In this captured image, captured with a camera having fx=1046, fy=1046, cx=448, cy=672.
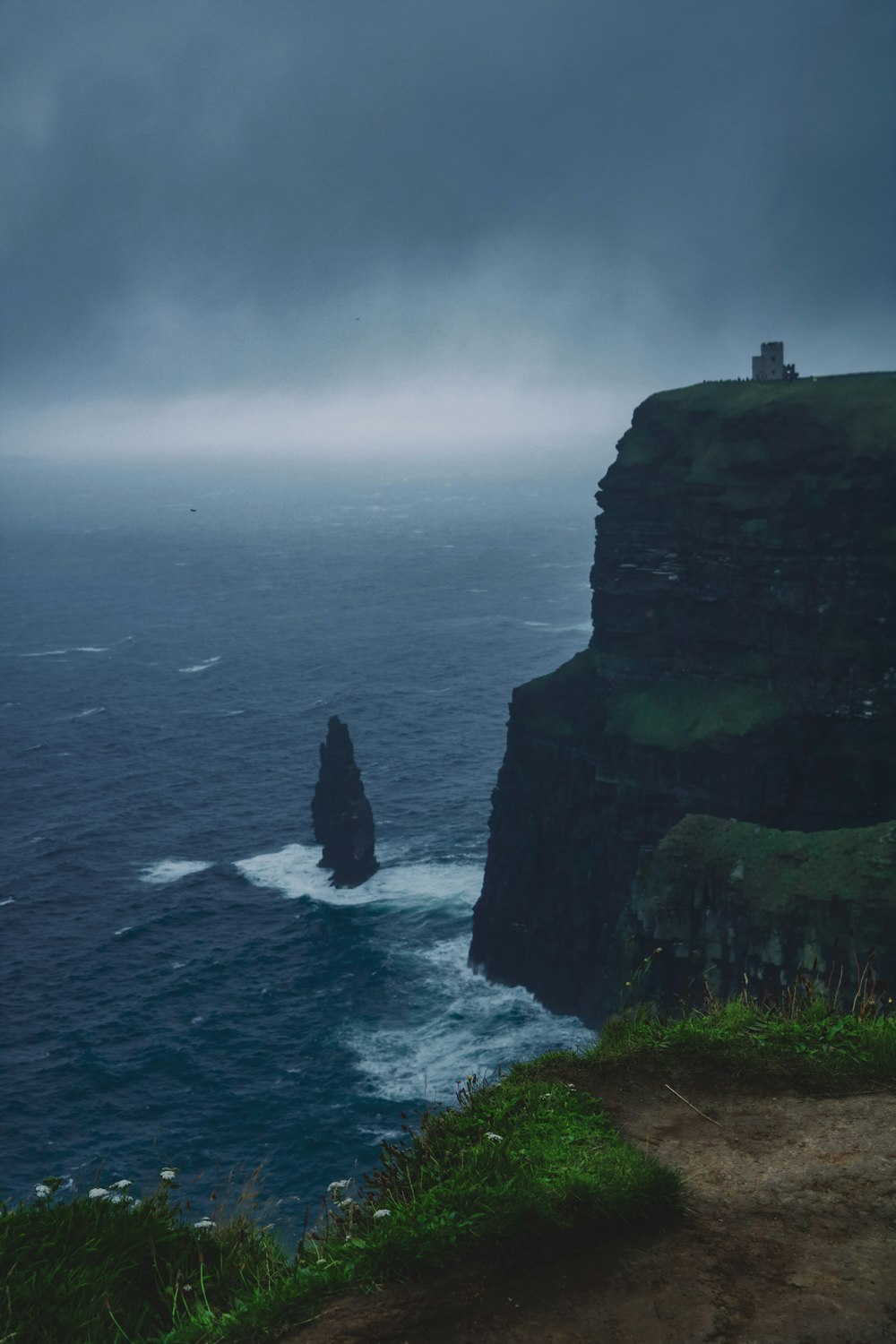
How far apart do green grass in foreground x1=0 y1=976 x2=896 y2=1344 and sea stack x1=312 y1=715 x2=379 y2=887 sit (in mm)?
71379

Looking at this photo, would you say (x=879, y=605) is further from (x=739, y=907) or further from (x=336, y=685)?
(x=336, y=685)

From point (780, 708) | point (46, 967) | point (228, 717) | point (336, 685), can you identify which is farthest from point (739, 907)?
point (336, 685)

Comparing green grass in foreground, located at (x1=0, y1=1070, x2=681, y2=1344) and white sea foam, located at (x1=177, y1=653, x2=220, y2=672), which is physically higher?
green grass in foreground, located at (x1=0, y1=1070, x2=681, y2=1344)

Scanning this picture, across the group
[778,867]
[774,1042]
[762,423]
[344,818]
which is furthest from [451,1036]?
[774,1042]

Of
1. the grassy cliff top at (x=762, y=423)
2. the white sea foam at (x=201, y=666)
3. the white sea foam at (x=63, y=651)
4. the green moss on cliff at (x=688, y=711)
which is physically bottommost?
the white sea foam at (x=201, y=666)

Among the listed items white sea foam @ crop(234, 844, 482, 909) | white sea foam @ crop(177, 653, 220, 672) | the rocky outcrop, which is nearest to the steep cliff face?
the rocky outcrop

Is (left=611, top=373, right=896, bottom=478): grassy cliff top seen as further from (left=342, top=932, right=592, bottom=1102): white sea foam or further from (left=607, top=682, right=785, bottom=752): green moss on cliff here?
(left=342, top=932, right=592, bottom=1102): white sea foam

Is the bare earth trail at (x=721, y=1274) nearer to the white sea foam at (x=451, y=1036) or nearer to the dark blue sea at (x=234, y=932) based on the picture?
the dark blue sea at (x=234, y=932)

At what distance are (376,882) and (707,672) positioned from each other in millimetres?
31361

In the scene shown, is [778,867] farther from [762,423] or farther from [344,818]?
[344,818]

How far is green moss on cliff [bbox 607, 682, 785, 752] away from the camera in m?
65.2

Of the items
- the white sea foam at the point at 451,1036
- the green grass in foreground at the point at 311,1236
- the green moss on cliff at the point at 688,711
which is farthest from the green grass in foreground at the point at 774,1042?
the green moss on cliff at the point at 688,711

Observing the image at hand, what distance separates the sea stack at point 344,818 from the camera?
273 feet

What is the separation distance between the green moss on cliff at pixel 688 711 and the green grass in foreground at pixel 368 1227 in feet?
176
